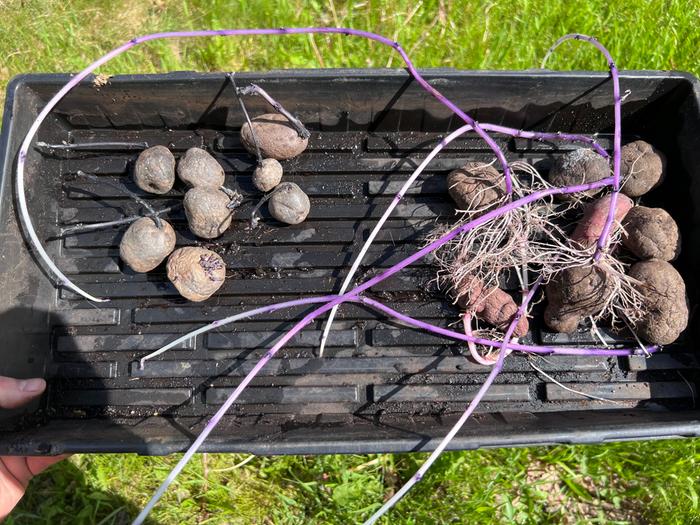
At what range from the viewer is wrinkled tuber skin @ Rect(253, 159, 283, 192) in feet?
5.79

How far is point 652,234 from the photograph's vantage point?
5.48 feet

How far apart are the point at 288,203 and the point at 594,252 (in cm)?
103

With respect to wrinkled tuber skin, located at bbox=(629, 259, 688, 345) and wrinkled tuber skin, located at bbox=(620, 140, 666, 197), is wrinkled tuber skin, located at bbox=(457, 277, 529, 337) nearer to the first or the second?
wrinkled tuber skin, located at bbox=(629, 259, 688, 345)

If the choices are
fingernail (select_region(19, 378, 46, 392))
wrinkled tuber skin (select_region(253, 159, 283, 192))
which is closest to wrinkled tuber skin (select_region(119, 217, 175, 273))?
wrinkled tuber skin (select_region(253, 159, 283, 192))

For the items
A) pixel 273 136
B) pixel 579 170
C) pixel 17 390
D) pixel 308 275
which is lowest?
pixel 17 390

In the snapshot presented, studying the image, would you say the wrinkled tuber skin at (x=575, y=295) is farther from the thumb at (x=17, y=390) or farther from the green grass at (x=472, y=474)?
the thumb at (x=17, y=390)

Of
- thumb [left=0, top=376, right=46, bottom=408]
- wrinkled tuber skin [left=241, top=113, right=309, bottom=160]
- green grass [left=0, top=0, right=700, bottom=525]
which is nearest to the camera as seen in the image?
thumb [left=0, top=376, right=46, bottom=408]

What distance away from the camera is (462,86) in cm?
175

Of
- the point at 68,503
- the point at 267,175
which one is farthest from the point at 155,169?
the point at 68,503

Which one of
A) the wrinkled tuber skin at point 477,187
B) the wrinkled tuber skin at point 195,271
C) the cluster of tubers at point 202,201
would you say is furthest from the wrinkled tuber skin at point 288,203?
the wrinkled tuber skin at point 477,187

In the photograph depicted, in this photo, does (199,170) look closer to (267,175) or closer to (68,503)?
(267,175)

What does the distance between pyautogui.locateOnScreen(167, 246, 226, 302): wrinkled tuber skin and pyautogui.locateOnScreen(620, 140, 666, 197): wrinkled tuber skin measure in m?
1.47

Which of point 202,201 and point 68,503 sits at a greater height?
point 202,201

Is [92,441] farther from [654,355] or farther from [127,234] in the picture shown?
[654,355]
